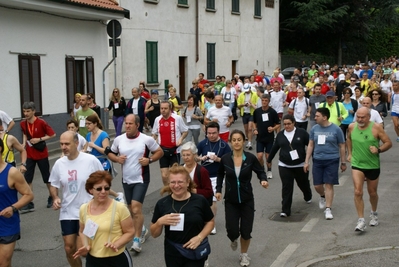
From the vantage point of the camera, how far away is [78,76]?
2036cm

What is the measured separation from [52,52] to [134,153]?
37.8 ft

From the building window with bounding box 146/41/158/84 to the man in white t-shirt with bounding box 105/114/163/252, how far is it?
67.6 feet

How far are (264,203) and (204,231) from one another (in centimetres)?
540

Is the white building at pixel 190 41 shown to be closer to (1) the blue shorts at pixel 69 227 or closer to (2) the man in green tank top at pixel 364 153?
(2) the man in green tank top at pixel 364 153

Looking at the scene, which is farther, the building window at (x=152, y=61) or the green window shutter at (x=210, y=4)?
the green window shutter at (x=210, y=4)

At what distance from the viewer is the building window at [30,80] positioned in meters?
17.3

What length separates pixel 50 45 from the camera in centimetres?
1855

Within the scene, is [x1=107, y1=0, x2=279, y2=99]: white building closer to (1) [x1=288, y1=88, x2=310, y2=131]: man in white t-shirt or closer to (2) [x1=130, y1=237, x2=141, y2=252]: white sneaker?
(1) [x1=288, y1=88, x2=310, y2=131]: man in white t-shirt

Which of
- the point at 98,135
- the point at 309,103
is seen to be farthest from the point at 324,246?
the point at 309,103

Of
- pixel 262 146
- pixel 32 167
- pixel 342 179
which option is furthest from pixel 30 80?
pixel 342 179

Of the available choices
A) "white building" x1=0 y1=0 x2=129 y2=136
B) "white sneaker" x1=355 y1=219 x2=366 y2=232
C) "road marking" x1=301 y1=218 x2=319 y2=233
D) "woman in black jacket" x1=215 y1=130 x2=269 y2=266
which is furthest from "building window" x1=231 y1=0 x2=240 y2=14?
"woman in black jacket" x1=215 y1=130 x2=269 y2=266

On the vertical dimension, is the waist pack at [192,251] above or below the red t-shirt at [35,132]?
below

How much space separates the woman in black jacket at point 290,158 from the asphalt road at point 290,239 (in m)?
0.38

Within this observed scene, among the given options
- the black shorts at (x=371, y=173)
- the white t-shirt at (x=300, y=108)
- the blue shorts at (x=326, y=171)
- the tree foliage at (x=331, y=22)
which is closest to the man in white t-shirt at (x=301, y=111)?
the white t-shirt at (x=300, y=108)
